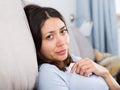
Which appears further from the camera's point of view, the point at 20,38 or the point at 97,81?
the point at 97,81

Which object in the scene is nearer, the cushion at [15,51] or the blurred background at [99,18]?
the cushion at [15,51]

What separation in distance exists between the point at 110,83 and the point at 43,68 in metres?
0.38

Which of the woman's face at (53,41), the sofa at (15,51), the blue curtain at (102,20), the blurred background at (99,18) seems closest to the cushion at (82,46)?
the blurred background at (99,18)

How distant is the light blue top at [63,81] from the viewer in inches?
45.1

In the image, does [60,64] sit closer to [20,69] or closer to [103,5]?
[20,69]

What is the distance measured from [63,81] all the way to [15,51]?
0.28m

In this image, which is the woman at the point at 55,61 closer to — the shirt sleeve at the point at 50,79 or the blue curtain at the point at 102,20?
the shirt sleeve at the point at 50,79

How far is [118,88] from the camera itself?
140cm

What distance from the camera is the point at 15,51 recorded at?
1051 mm

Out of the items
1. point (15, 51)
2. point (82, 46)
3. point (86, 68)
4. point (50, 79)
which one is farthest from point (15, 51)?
point (82, 46)

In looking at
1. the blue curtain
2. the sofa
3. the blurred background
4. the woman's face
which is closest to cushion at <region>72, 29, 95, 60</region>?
the blurred background

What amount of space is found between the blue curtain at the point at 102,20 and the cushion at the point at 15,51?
1696 millimetres

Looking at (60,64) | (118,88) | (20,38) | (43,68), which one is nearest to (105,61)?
(118,88)

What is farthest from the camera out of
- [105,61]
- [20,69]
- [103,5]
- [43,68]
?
[103,5]
